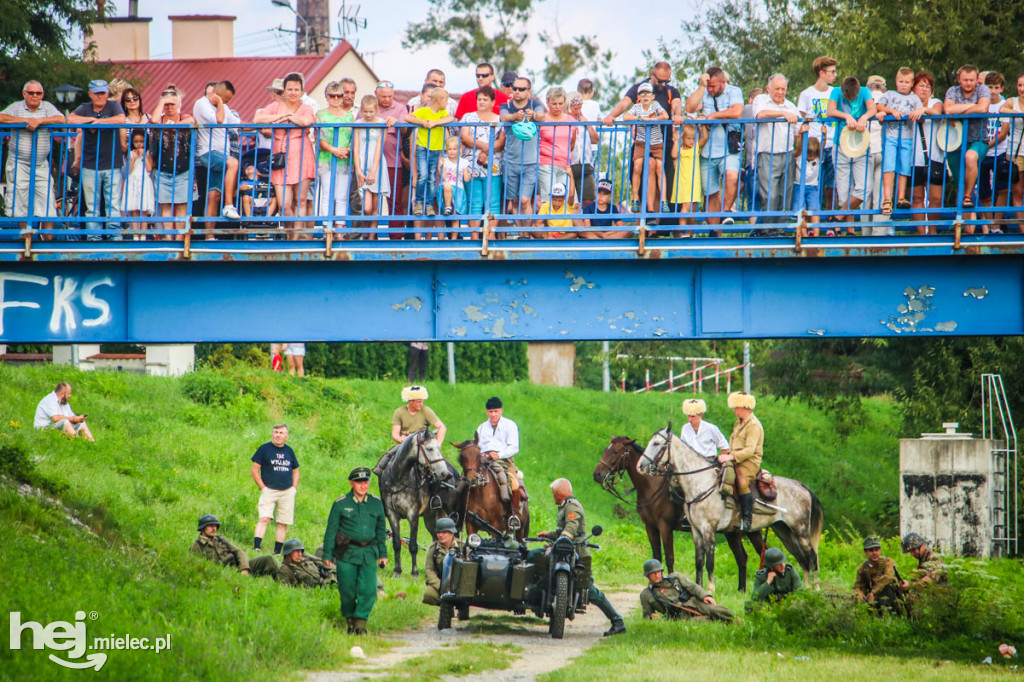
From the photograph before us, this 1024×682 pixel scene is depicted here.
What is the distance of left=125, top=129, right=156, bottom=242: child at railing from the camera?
12031 millimetres

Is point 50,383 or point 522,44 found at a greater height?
point 522,44

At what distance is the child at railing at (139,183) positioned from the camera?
39.5 feet

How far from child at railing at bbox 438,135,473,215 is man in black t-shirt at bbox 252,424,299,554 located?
17.8 ft

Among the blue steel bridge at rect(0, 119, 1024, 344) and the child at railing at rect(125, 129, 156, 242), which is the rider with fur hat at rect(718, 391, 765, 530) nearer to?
the blue steel bridge at rect(0, 119, 1024, 344)

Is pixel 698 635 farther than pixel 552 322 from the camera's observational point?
Yes

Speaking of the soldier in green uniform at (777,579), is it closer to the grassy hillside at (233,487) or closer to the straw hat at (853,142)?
the grassy hillside at (233,487)

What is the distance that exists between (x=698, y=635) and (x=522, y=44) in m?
37.4

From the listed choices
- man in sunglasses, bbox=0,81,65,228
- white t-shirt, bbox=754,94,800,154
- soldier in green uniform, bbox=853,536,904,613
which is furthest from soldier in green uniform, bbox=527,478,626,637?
man in sunglasses, bbox=0,81,65,228

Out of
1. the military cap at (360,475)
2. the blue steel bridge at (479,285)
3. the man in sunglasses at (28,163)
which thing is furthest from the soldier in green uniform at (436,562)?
the man in sunglasses at (28,163)

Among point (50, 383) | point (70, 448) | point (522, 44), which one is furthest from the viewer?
point (522, 44)

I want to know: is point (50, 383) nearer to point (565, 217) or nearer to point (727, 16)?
point (565, 217)

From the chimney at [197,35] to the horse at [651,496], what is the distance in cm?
3278

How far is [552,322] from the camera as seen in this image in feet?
37.8

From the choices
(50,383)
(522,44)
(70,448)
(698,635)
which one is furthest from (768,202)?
(522,44)
